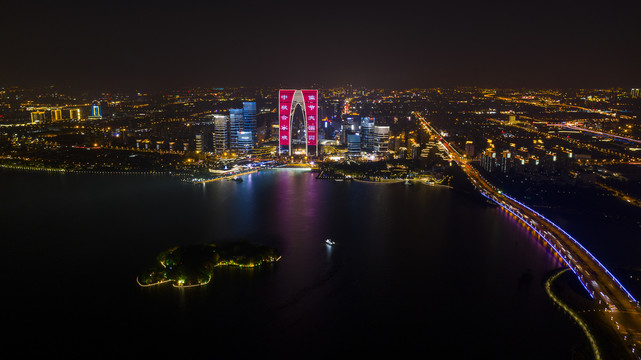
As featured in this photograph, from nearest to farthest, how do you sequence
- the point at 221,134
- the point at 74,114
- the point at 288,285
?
the point at 288,285, the point at 221,134, the point at 74,114

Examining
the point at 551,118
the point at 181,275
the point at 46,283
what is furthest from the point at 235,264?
the point at 551,118

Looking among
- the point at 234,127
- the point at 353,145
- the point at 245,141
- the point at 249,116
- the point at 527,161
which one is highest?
the point at 249,116

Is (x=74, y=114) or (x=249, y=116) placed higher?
(x=249, y=116)

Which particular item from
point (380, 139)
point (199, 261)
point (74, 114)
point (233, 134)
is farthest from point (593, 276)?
point (74, 114)

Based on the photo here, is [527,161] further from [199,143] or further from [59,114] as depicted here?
[59,114]

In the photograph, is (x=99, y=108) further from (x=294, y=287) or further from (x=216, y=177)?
(x=294, y=287)

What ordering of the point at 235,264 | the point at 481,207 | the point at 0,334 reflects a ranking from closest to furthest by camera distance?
the point at 0,334
the point at 235,264
the point at 481,207
